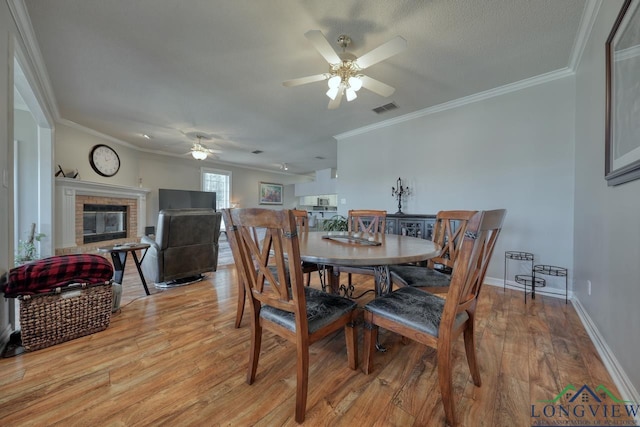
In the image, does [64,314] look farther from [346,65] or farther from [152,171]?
[152,171]

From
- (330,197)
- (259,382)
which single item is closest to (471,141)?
(259,382)

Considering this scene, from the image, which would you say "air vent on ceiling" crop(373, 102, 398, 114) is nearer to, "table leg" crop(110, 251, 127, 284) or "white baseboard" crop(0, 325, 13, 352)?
"table leg" crop(110, 251, 127, 284)

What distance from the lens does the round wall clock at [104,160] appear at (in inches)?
191

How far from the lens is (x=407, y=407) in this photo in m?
1.15

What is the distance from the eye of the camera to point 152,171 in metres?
6.27

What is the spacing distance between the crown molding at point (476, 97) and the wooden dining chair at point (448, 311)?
106 inches

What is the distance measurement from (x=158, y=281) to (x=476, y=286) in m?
3.10

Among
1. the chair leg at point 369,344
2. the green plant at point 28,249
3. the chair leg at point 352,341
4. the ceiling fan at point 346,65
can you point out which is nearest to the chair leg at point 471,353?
the chair leg at point 369,344

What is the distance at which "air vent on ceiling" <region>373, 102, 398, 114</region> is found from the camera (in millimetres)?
3500

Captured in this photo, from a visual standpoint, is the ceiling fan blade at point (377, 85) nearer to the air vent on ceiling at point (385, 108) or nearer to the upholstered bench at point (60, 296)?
the air vent on ceiling at point (385, 108)

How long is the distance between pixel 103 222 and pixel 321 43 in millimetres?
6051

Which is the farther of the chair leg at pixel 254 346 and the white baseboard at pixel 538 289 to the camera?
the white baseboard at pixel 538 289

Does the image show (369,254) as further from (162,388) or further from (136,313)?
(136,313)

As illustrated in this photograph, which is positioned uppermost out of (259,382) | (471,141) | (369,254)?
(471,141)
